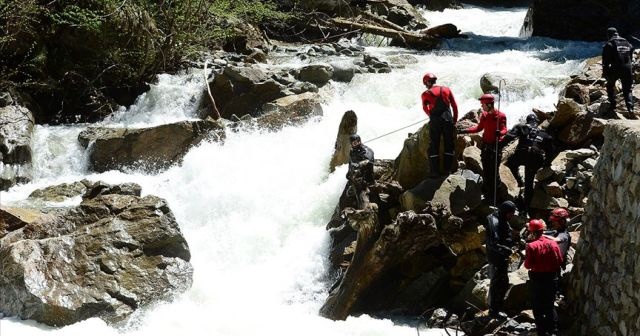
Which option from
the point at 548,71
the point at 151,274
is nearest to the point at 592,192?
the point at 151,274

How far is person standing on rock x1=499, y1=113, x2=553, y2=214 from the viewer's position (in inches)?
367

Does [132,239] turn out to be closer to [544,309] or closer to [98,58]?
[544,309]

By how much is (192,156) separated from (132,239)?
15.2 ft

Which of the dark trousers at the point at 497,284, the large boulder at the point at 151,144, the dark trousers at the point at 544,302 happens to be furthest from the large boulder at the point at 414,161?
the large boulder at the point at 151,144

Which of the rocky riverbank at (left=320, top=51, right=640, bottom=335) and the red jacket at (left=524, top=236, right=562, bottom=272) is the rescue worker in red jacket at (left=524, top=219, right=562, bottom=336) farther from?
the rocky riverbank at (left=320, top=51, right=640, bottom=335)

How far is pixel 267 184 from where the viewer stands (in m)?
13.1

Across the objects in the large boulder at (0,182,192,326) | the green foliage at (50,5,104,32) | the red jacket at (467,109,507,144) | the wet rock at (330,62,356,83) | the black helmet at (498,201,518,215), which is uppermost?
the green foliage at (50,5,104,32)

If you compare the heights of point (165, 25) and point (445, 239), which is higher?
point (165, 25)

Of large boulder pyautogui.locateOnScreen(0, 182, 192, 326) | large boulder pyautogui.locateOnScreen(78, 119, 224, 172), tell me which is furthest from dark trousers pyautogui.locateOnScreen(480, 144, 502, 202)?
large boulder pyautogui.locateOnScreen(78, 119, 224, 172)

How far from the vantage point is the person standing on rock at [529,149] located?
30.6 feet

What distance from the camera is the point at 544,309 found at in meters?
7.04

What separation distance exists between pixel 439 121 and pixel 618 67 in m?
3.75

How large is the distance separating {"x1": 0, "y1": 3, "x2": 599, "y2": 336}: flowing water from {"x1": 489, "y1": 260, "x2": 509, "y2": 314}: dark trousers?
811mm

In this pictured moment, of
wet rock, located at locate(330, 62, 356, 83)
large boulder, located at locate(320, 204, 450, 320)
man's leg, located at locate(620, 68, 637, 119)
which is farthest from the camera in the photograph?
wet rock, located at locate(330, 62, 356, 83)
